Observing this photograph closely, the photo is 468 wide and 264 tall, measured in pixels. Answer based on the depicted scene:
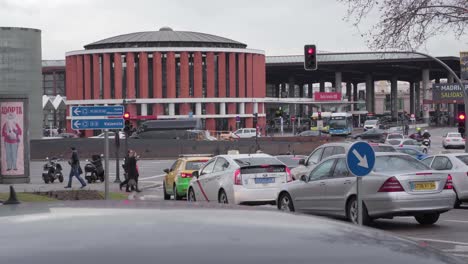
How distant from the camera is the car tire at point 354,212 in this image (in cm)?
1484

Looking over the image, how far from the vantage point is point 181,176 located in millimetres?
24797

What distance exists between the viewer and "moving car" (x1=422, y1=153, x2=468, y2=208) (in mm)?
20766

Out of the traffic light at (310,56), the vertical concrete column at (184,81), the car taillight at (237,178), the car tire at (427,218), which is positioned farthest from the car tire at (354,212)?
the vertical concrete column at (184,81)

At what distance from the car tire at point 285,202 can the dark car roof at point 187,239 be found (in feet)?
45.1

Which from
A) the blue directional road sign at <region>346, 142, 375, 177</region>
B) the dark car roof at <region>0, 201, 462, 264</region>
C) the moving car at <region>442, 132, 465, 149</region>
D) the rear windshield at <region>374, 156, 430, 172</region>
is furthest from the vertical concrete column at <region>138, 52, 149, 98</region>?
the dark car roof at <region>0, 201, 462, 264</region>

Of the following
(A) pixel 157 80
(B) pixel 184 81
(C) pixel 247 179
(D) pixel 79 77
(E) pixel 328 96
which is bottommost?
(C) pixel 247 179

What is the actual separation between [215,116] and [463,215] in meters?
95.0

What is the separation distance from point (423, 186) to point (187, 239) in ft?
41.6

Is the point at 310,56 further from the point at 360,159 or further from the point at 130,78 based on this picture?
the point at 130,78

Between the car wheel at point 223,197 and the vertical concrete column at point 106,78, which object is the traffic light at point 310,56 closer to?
the car wheel at point 223,197

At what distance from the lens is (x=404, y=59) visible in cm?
12075

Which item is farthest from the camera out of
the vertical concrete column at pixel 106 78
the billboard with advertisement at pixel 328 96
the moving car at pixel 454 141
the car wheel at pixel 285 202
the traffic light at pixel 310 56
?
the billboard with advertisement at pixel 328 96

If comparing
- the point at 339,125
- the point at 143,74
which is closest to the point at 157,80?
the point at 143,74

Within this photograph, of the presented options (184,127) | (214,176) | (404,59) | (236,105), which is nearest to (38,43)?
(184,127)
